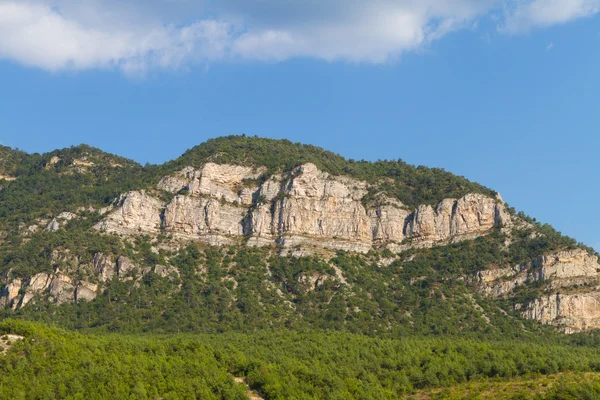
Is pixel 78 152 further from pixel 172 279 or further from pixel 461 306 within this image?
pixel 461 306

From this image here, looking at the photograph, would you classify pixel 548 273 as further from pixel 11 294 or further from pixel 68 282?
pixel 11 294

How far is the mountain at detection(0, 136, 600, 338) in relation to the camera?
118 m

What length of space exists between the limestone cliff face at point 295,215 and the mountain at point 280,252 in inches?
10.0

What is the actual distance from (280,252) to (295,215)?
29.4 ft

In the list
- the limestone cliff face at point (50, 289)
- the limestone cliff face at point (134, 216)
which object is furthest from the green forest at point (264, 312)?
the limestone cliff face at point (134, 216)

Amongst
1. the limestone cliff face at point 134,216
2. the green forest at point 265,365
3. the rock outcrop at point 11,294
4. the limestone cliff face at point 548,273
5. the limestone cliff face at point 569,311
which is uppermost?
the limestone cliff face at point 134,216

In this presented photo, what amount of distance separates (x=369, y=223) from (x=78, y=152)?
68.7 meters

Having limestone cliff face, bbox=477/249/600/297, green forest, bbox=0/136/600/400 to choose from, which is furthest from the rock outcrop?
limestone cliff face, bbox=477/249/600/297

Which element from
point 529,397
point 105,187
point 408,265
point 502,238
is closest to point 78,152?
point 105,187

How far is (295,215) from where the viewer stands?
473ft

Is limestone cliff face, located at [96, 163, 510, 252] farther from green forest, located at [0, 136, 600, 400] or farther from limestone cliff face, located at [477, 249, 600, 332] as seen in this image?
limestone cliff face, located at [477, 249, 600, 332]

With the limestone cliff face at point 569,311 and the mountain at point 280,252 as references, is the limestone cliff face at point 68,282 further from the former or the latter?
the limestone cliff face at point 569,311

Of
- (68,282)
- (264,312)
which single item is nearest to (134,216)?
(68,282)

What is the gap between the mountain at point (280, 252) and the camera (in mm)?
117875
